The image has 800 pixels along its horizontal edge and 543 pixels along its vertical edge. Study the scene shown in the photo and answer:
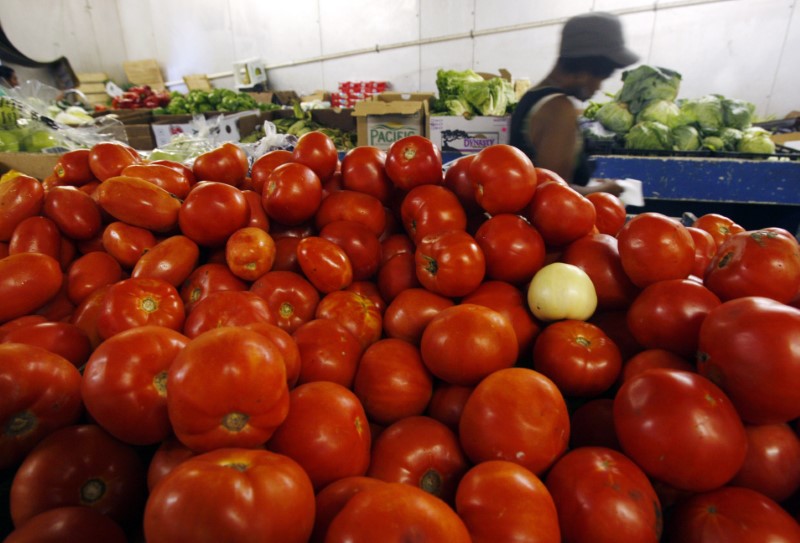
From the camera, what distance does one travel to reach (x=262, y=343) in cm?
71

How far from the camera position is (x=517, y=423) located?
2.64 feet

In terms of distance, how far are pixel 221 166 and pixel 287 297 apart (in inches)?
27.1

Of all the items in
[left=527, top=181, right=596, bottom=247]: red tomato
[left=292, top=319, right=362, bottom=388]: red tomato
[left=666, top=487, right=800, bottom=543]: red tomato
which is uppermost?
[left=527, top=181, right=596, bottom=247]: red tomato

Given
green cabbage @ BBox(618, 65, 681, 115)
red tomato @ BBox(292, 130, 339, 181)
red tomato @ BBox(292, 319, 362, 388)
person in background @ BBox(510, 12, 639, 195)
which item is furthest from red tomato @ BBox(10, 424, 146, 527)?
green cabbage @ BBox(618, 65, 681, 115)

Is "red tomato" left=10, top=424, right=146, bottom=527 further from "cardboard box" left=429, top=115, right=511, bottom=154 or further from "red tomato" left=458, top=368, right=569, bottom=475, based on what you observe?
"cardboard box" left=429, top=115, right=511, bottom=154

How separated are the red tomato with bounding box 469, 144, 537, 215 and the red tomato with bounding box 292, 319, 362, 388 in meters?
0.59

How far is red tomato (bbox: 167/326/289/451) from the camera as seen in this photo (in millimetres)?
647

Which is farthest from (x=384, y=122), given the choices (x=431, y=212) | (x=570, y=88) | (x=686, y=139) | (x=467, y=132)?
(x=431, y=212)

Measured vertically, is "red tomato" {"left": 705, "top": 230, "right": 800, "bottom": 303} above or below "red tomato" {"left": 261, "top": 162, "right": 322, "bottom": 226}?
below

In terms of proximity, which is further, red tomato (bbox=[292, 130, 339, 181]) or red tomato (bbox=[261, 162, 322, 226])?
red tomato (bbox=[292, 130, 339, 181])

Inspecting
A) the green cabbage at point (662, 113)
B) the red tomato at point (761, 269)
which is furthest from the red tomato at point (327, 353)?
the green cabbage at point (662, 113)

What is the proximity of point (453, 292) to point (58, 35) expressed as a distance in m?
13.1

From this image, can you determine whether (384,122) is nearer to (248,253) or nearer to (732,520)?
(248,253)

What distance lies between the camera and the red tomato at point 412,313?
3.79 feet
